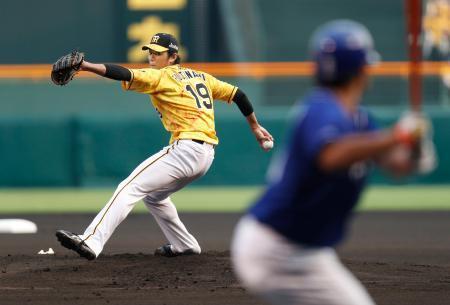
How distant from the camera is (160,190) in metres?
8.70

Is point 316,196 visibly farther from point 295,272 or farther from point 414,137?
point 414,137

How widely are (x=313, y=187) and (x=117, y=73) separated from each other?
4403 millimetres

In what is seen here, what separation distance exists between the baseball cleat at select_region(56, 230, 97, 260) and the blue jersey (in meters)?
4.04

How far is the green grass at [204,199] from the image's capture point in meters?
13.9

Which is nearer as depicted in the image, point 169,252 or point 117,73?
point 117,73

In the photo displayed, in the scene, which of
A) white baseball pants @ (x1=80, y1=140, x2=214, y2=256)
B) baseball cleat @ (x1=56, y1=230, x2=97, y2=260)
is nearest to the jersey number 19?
white baseball pants @ (x1=80, y1=140, x2=214, y2=256)

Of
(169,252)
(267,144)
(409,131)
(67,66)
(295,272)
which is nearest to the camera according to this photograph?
(409,131)

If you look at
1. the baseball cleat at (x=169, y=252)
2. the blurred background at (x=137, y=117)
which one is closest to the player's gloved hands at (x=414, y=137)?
the baseball cleat at (x=169, y=252)

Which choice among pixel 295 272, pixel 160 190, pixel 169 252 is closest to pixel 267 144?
pixel 160 190

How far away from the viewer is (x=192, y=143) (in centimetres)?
877

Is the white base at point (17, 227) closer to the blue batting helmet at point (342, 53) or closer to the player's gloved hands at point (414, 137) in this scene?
the blue batting helmet at point (342, 53)

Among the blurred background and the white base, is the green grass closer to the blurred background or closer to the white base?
the blurred background

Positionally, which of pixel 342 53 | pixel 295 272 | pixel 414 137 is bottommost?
pixel 295 272

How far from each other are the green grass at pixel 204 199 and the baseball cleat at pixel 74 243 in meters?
5.39
